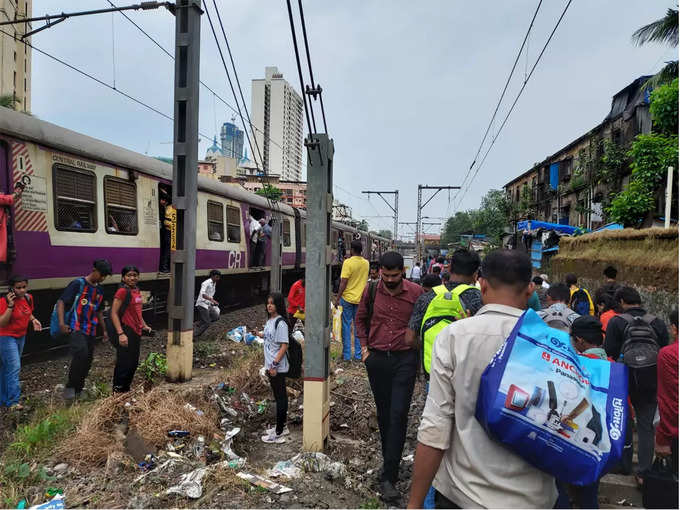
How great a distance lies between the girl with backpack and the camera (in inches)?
189

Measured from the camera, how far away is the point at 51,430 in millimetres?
4441

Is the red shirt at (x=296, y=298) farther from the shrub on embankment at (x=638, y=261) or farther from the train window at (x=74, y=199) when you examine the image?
the shrub on embankment at (x=638, y=261)

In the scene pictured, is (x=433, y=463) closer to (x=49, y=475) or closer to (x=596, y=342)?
(x=596, y=342)

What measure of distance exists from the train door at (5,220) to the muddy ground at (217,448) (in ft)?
4.59

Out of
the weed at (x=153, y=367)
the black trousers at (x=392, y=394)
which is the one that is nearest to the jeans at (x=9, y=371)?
the weed at (x=153, y=367)

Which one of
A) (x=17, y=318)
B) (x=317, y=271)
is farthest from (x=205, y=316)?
(x=317, y=271)

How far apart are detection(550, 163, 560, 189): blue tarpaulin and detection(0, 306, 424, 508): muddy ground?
31125 mm

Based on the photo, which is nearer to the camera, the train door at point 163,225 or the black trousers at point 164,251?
the train door at point 163,225

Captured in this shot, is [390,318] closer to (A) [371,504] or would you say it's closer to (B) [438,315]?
(B) [438,315]

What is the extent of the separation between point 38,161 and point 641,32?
18216 mm

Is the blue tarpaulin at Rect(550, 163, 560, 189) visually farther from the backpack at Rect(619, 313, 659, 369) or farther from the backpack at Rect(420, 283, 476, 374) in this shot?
the backpack at Rect(420, 283, 476, 374)

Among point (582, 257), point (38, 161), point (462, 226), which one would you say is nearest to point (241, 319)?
point (38, 161)

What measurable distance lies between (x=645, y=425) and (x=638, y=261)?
27.5 feet

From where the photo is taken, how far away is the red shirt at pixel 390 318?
13.0 ft
